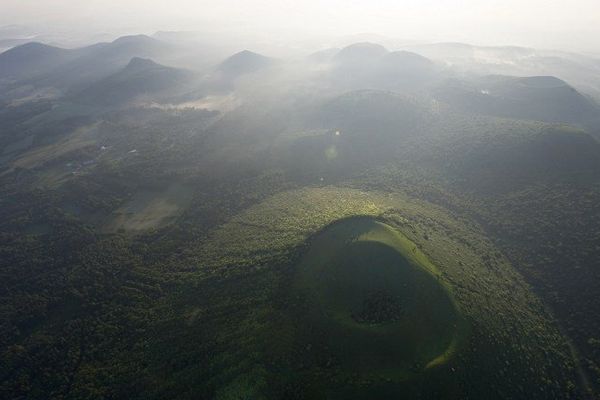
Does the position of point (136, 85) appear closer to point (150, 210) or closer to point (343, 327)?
point (150, 210)

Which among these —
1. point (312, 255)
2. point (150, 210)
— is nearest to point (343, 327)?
point (312, 255)

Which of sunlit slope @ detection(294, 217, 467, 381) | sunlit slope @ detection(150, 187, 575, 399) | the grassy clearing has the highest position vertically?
sunlit slope @ detection(294, 217, 467, 381)

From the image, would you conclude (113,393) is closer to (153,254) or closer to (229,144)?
(153,254)

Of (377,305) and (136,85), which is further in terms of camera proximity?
(136,85)

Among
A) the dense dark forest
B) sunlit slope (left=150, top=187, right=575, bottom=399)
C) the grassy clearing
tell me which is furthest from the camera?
the grassy clearing

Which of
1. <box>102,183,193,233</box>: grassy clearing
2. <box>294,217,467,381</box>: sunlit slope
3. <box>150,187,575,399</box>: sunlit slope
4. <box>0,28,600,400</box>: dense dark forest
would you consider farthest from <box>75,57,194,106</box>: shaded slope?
<box>294,217,467,381</box>: sunlit slope

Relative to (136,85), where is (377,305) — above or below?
below

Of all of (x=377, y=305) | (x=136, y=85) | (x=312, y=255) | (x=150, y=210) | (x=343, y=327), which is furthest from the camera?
(x=136, y=85)

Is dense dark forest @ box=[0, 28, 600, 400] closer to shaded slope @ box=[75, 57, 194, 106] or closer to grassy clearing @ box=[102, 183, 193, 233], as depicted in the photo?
grassy clearing @ box=[102, 183, 193, 233]
